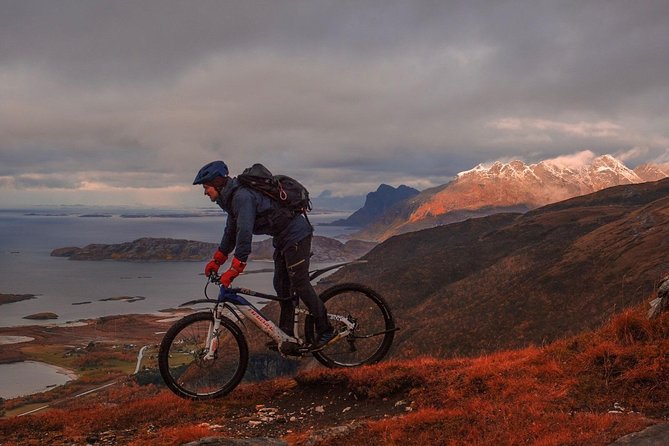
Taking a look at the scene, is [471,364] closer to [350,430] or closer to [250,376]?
[350,430]

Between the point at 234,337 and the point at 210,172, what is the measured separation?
10.3ft

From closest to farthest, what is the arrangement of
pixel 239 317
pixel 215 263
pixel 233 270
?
pixel 233 270 → pixel 215 263 → pixel 239 317

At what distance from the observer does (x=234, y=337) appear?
9703 millimetres

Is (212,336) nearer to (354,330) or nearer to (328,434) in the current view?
(354,330)

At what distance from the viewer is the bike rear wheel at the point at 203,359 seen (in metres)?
9.41

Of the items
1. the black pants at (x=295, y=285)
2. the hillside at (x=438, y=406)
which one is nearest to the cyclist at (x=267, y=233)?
the black pants at (x=295, y=285)

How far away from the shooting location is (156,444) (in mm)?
7516

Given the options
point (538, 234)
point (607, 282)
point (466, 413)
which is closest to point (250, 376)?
point (607, 282)

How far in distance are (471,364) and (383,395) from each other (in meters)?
1.90

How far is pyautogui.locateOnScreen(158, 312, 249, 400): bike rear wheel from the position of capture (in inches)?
Answer: 370

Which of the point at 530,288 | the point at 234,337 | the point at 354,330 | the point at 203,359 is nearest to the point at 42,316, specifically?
the point at 530,288

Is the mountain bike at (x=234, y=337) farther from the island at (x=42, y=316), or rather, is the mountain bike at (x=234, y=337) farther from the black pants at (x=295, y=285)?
the island at (x=42, y=316)

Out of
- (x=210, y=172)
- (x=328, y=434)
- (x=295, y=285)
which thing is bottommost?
(x=328, y=434)

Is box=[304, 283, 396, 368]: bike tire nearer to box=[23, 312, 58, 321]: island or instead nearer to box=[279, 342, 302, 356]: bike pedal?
box=[279, 342, 302, 356]: bike pedal
